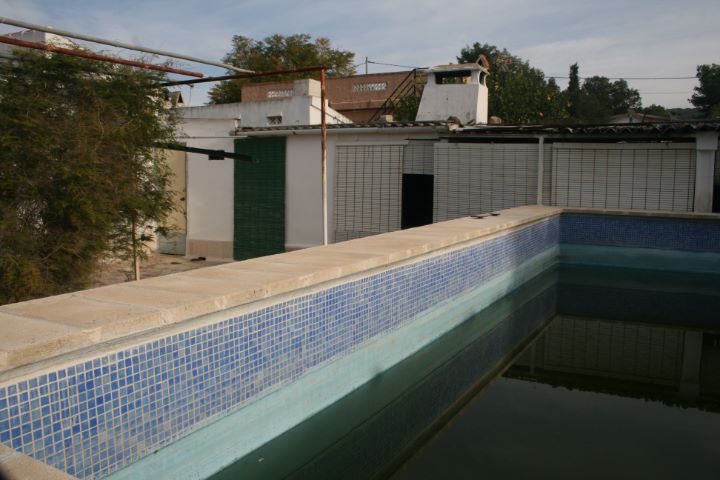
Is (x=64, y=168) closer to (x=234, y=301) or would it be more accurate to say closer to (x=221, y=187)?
(x=234, y=301)

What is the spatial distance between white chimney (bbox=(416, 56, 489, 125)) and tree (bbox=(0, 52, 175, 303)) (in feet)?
34.2

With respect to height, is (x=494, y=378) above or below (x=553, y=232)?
below

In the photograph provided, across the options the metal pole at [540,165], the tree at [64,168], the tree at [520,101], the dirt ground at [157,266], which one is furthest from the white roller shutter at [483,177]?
the tree at [520,101]

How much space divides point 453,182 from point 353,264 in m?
7.63

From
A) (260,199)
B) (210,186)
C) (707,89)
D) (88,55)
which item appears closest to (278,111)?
(210,186)

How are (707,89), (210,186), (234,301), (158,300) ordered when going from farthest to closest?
(707,89) < (210,186) < (234,301) < (158,300)

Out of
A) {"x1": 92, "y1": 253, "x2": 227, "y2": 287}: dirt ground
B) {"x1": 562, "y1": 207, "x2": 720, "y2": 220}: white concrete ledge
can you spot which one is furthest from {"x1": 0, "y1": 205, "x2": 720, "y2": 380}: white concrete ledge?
{"x1": 92, "y1": 253, "x2": 227, "y2": 287}: dirt ground

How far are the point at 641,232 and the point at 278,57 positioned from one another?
2857 centimetres

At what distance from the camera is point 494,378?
5.66 m

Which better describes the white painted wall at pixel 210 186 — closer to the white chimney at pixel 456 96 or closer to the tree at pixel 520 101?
the white chimney at pixel 456 96

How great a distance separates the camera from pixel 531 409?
491 centimetres

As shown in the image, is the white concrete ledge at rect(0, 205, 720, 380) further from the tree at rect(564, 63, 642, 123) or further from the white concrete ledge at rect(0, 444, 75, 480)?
the tree at rect(564, 63, 642, 123)

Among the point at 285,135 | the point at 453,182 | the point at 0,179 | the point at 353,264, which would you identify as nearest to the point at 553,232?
the point at 453,182

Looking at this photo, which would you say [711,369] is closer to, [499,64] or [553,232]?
[553,232]
